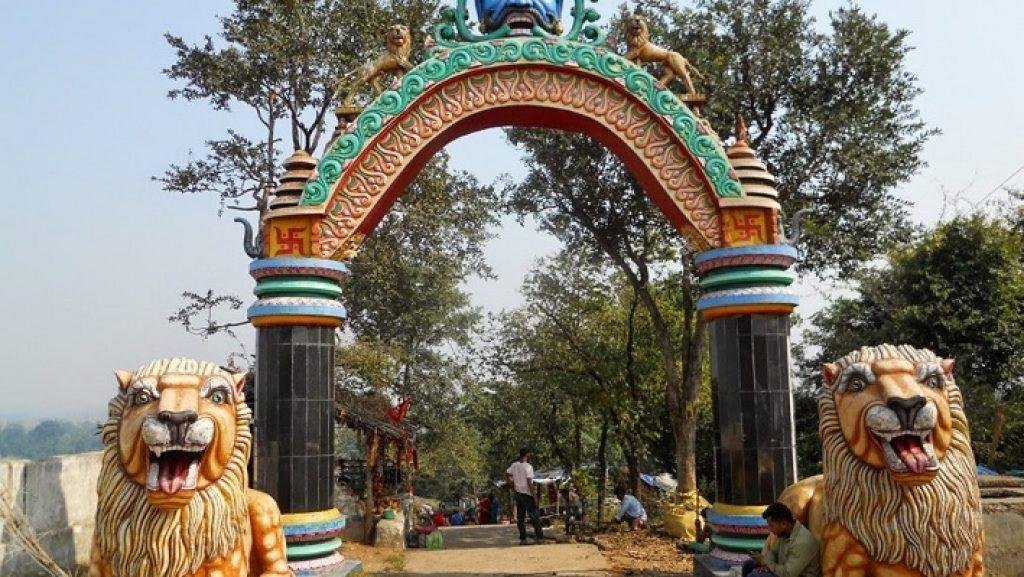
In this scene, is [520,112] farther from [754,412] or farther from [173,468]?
[173,468]

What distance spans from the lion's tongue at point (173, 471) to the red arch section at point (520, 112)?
3004 millimetres

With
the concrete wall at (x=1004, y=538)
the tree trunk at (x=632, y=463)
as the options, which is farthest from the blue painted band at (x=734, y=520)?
the tree trunk at (x=632, y=463)

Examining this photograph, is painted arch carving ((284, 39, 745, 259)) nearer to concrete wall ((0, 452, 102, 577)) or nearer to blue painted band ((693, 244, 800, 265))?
blue painted band ((693, 244, 800, 265))

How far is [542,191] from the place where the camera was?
12625mm

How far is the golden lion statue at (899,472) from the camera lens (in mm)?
3570

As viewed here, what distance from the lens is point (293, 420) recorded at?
20.3 ft

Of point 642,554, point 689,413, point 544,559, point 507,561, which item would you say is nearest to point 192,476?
point 507,561

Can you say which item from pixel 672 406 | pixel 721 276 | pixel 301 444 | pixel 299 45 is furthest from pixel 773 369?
pixel 299 45

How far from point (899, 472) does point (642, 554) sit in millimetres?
6258

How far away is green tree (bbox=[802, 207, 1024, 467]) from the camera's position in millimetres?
13055

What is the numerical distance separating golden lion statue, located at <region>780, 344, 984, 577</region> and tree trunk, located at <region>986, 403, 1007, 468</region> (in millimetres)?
9868

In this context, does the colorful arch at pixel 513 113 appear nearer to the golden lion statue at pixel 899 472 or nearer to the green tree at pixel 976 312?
the golden lion statue at pixel 899 472

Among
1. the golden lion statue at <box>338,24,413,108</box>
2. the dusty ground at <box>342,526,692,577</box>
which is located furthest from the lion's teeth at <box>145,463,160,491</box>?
the dusty ground at <box>342,526,692,577</box>

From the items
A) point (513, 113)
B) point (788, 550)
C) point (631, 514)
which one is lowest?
point (631, 514)
